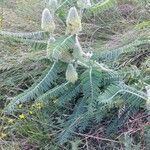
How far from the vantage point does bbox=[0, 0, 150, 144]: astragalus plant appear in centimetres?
184

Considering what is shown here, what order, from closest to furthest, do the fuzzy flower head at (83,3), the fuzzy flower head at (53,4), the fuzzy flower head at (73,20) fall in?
the fuzzy flower head at (73,20)
the fuzzy flower head at (83,3)
the fuzzy flower head at (53,4)

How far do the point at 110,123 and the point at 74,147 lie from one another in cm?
22

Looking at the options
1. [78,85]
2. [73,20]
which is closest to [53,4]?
[73,20]

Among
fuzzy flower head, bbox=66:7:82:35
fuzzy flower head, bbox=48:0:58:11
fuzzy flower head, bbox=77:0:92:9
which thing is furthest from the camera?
fuzzy flower head, bbox=48:0:58:11

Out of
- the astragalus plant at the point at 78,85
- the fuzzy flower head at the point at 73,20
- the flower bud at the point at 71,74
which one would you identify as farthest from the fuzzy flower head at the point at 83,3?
the flower bud at the point at 71,74

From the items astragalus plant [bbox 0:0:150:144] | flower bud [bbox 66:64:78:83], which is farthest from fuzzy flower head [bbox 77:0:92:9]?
flower bud [bbox 66:64:78:83]

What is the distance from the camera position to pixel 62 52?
1910mm

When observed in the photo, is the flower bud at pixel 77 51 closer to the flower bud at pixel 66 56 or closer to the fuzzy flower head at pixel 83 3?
the flower bud at pixel 66 56

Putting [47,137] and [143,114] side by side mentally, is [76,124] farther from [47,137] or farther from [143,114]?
[143,114]

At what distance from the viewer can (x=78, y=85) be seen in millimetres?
1967

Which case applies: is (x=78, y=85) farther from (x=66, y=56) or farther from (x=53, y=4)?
(x=53, y=4)

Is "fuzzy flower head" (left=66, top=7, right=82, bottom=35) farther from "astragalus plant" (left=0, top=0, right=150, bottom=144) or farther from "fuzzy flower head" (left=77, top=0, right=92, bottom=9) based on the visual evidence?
"fuzzy flower head" (left=77, top=0, right=92, bottom=9)

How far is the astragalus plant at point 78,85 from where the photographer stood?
6.02 feet

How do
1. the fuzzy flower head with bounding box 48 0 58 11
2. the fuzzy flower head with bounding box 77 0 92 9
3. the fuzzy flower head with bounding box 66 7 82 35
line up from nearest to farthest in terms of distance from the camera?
the fuzzy flower head with bounding box 66 7 82 35 < the fuzzy flower head with bounding box 77 0 92 9 < the fuzzy flower head with bounding box 48 0 58 11
